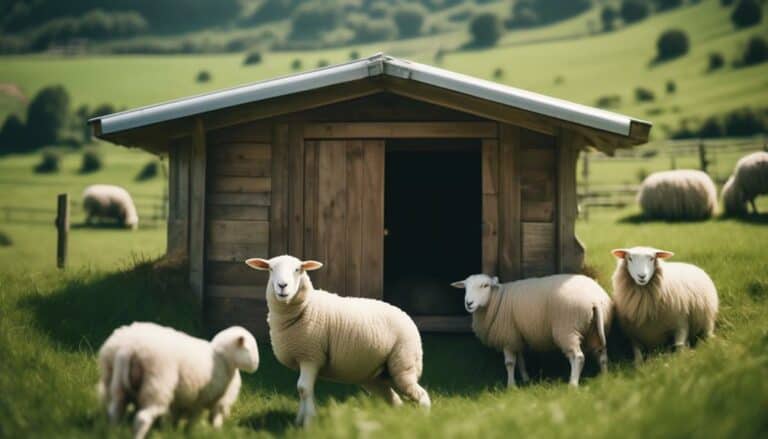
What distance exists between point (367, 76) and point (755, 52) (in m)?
70.8

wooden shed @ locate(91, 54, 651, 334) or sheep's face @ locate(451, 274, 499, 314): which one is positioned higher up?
wooden shed @ locate(91, 54, 651, 334)

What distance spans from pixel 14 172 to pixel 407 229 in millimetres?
50346

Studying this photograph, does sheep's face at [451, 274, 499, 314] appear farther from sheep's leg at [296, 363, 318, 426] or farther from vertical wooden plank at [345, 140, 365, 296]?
sheep's leg at [296, 363, 318, 426]

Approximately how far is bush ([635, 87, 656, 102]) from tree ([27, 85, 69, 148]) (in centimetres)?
5516

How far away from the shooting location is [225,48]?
11975 cm

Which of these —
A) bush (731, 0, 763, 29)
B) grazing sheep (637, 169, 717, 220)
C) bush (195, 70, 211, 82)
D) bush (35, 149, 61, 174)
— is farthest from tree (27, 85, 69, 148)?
bush (731, 0, 763, 29)

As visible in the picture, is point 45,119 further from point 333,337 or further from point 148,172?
point 333,337

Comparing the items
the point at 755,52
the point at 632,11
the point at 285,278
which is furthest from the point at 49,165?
the point at 632,11

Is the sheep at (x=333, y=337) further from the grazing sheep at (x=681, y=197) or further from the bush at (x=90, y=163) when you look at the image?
the bush at (x=90, y=163)

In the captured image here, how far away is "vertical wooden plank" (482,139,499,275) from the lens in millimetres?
9625

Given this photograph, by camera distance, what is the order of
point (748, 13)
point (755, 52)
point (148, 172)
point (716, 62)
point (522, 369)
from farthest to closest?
point (748, 13), point (716, 62), point (755, 52), point (148, 172), point (522, 369)

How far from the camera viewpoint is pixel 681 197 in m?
19.3

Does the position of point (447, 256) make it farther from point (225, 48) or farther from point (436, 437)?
point (225, 48)

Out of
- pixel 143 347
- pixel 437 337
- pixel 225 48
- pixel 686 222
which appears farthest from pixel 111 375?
pixel 225 48
